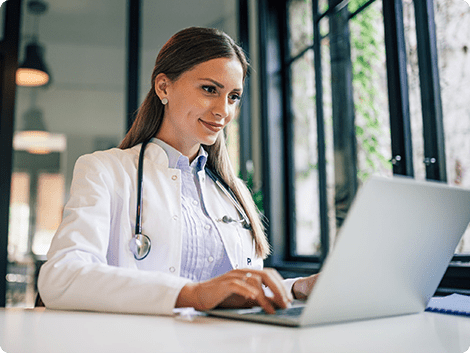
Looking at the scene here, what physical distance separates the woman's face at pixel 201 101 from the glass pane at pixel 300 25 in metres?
2.23

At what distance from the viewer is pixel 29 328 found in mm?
674

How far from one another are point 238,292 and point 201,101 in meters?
0.78

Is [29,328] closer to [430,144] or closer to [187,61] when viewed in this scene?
[187,61]

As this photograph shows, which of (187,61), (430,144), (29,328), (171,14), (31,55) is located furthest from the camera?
(171,14)

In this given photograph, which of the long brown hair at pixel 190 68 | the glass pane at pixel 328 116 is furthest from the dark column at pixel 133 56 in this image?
the long brown hair at pixel 190 68

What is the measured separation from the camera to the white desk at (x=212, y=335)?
0.55 metres

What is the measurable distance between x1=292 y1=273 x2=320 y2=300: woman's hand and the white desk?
0.28 meters

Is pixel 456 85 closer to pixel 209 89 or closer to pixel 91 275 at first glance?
pixel 209 89

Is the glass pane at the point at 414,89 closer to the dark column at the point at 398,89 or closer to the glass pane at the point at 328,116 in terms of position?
the dark column at the point at 398,89

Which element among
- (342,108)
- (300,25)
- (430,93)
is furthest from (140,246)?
(300,25)

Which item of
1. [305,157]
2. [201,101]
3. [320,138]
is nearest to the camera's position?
[201,101]

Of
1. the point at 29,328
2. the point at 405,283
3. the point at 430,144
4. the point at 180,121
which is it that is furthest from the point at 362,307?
the point at 430,144

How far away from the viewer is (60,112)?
3861mm

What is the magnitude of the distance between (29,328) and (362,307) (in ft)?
1.73
